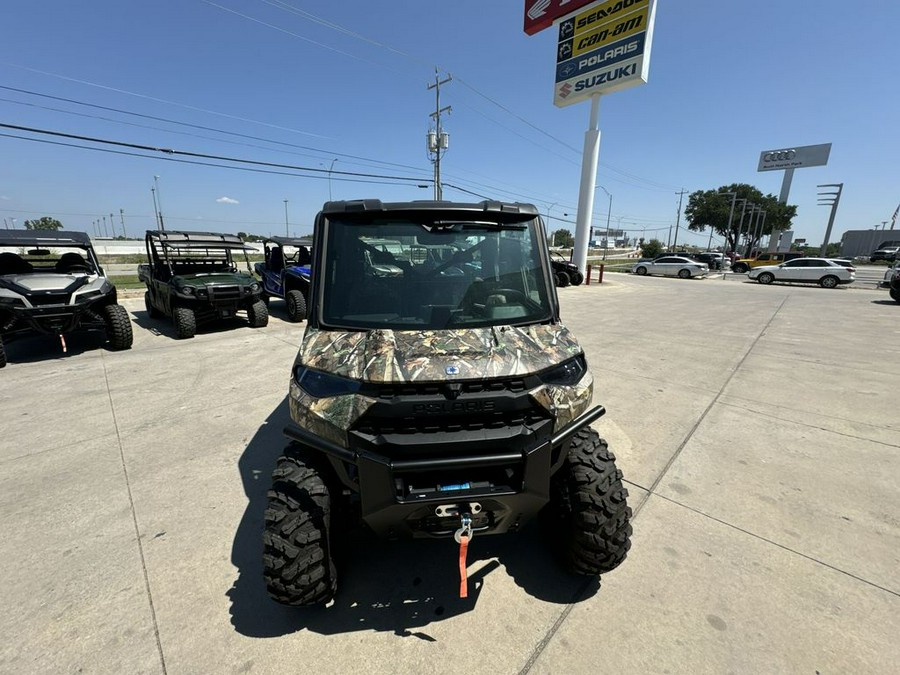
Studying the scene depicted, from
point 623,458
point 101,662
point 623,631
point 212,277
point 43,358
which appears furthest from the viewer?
point 212,277

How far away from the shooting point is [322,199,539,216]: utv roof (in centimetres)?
230

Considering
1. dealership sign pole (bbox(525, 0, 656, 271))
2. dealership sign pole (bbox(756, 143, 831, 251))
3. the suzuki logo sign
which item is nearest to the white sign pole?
dealership sign pole (bbox(525, 0, 656, 271))

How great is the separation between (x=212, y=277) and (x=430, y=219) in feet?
25.6

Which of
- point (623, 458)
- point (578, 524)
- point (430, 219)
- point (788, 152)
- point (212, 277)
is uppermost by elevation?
point (788, 152)

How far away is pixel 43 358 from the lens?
20.3ft

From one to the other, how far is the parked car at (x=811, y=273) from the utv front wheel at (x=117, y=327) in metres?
30.5

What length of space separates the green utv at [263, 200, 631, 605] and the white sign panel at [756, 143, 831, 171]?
3562 inches

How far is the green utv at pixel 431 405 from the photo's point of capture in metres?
1.72

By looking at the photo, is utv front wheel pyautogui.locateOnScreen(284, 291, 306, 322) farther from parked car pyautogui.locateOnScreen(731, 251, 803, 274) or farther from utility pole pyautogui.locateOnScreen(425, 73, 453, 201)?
parked car pyautogui.locateOnScreen(731, 251, 803, 274)

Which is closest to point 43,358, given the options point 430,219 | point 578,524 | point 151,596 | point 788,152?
point 151,596

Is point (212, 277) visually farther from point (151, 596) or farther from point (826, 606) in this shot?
point (826, 606)

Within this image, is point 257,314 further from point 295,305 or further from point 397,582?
point 397,582

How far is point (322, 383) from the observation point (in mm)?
1876

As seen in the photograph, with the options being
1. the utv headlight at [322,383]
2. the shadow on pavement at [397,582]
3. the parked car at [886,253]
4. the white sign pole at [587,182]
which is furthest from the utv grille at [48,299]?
the parked car at [886,253]
